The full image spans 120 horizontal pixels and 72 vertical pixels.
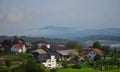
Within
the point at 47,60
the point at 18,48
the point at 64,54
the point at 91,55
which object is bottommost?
the point at 91,55

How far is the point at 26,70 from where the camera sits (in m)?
14.5

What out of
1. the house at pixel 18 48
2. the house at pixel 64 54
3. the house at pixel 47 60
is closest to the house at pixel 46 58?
the house at pixel 47 60

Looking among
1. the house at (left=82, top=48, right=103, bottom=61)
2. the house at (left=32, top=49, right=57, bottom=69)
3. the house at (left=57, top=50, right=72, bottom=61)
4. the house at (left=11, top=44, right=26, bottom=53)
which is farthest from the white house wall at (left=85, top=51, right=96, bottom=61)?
the house at (left=11, top=44, right=26, bottom=53)

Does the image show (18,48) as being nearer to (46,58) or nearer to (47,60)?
(46,58)

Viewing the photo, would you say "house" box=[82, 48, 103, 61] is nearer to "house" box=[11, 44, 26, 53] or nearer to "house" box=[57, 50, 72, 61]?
"house" box=[57, 50, 72, 61]

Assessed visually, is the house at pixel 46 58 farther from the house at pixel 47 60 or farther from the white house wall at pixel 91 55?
the white house wall at pixel 91 55

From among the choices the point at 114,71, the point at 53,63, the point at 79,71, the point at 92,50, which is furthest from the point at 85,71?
the point at 92,50

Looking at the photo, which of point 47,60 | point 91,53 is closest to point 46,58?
point 47,60

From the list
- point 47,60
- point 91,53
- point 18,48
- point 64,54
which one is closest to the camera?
point 47,60

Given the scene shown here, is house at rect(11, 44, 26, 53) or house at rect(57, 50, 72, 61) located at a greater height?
house at rect(11, 44, 26, 53)

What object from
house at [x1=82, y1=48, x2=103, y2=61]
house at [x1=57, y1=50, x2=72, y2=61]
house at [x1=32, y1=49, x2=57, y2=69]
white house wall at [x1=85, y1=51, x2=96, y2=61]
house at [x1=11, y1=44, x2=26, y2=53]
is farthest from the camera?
house at [x1=11, y1=44, x2=26, y2=53]

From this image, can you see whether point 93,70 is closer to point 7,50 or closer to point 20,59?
point 20,59

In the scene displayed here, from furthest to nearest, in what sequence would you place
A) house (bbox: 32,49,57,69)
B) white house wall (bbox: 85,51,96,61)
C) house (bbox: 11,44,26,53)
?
house (bbox: 11,44,26,53), white house wall (bbox: 85,51,96,61), house (bbox: 32,49,57,69)

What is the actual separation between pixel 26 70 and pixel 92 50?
10.7m
